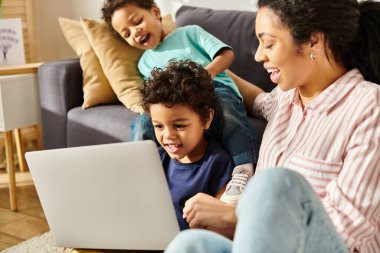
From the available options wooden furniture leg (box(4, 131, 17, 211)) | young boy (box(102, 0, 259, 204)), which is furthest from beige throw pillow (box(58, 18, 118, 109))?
wooden furniture leg (box(4, 131, 17, 211))

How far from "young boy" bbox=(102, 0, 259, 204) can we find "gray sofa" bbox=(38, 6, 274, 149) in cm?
27

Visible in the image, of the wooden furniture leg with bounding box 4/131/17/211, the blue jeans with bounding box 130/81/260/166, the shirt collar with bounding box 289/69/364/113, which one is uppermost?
the shirt collar with bounding box 289/69/364/113

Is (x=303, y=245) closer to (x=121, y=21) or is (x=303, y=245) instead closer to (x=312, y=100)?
(x=312, y=100)

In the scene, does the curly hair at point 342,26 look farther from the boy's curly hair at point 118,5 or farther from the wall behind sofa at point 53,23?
the wall behind sofa at point 53,23

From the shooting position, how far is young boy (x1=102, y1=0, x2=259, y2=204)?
5.05 ft

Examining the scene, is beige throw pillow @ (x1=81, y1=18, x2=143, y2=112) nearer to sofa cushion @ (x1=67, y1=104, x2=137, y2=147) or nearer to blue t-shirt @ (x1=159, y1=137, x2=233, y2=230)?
sofa cushion @ (x1=67, y1=104, x2=137, y2=147)

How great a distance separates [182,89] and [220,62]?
490 mm

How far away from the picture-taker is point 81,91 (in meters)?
2.58

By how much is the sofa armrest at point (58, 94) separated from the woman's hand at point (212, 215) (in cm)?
147

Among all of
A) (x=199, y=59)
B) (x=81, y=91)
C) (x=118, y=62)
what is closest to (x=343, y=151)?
(x=199, y=59)

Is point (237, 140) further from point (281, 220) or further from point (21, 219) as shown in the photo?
point (21, 219)

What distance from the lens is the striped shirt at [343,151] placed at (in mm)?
1044

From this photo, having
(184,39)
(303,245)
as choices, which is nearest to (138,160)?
(303,245)

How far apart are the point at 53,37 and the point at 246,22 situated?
178cm
